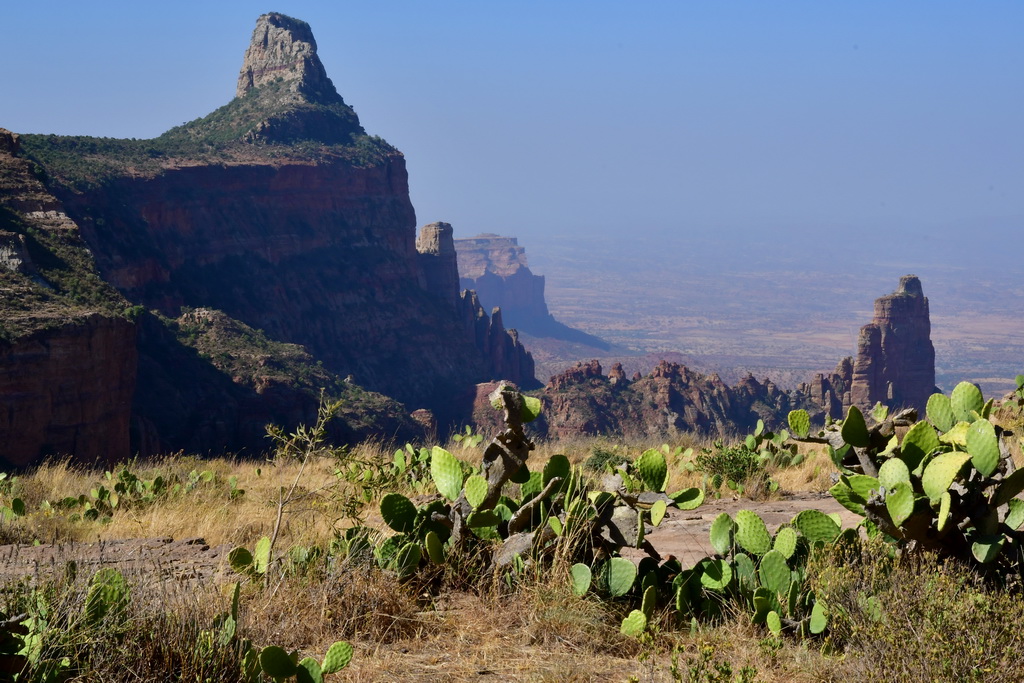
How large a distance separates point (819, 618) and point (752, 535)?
0.61 meters

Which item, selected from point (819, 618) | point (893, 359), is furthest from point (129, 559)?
point (893, 359)

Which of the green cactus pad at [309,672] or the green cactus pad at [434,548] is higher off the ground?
the green cactus pad at [434,548]

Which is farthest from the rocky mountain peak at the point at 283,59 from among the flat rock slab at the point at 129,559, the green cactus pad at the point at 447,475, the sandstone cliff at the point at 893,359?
the green cactus pad at the point at 447,475

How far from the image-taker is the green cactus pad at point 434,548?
15.3ft

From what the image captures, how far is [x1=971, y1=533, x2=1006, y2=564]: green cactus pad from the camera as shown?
4.24m

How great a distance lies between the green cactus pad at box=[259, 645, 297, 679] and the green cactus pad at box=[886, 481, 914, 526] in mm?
2540

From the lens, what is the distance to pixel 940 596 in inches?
154

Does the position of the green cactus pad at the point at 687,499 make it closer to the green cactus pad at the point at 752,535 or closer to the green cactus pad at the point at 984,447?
the green cactus pad at the point at 752,535

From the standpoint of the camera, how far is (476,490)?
15.7ft

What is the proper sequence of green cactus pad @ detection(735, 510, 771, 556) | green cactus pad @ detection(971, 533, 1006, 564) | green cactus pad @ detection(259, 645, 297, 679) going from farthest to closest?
1. green cactus pad @ detection(735, 510, 771, 556)
2. green cactus pad @ detection(971, 533, 1006, 564)
3. green cactus pad @ detection(259, 645, 297, 679)

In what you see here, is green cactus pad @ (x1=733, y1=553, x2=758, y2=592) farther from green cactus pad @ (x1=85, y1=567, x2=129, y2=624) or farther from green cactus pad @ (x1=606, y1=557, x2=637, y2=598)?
green cactus pad @ (x1=85, y1=567, x2=129, y2=624)

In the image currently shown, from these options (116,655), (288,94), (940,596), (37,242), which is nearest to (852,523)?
(940,596)

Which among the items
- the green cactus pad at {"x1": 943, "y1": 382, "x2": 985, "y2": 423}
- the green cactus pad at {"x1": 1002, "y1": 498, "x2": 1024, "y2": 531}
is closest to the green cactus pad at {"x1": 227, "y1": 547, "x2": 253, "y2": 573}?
the green cactus pad at {"x1": 1002, "y1": 498, "x2": 1024, "y2": 531}

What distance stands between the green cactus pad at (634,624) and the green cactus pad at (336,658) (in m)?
1.21
